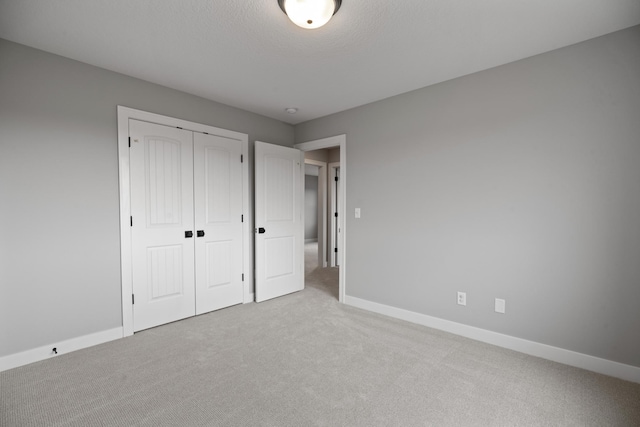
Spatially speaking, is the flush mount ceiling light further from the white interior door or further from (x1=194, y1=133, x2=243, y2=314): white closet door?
the white interior door

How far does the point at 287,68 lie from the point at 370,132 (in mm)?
1321

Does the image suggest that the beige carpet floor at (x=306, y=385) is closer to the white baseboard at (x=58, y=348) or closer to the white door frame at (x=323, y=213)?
the white baseboard at (x=58, y=348)

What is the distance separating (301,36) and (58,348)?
3247mm

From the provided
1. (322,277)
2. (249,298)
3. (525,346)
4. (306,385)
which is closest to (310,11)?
(306,385)

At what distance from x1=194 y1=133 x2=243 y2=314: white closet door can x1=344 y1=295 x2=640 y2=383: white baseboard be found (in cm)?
191

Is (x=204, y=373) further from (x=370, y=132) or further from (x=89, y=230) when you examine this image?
(x=370, y=132)

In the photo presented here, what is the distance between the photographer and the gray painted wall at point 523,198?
6.89ft

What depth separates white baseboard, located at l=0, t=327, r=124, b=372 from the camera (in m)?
2.22

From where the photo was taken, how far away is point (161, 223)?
3.02 m

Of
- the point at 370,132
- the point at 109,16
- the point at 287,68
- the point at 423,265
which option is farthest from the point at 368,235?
the point at 109,16

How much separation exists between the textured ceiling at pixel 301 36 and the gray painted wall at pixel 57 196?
228 millimetres

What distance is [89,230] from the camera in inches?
102

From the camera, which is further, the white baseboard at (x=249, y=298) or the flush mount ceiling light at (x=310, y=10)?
the white baseboard at (x=249, y=298)

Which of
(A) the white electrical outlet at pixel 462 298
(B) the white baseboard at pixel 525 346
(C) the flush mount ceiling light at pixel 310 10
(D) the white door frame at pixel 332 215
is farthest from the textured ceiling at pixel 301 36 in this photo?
(D) the white door frame at pixel 332 215
